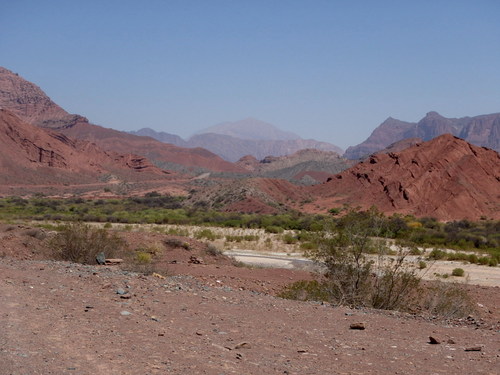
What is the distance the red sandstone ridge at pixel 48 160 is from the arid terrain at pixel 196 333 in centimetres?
9953

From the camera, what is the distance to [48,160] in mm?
117625

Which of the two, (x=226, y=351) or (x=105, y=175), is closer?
(x=226, y=351)

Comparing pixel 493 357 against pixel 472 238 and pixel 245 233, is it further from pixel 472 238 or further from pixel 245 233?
pixel 245 233

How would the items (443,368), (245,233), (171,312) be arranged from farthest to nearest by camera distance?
(245,233) → (171,312) → (443,368)

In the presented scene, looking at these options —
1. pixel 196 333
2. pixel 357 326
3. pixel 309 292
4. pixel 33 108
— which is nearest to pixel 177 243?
pixel 309 292

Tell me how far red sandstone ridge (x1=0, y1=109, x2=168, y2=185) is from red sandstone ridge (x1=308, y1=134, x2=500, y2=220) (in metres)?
60.7

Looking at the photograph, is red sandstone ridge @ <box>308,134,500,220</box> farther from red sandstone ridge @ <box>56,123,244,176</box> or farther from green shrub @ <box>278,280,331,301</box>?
red sandstone ridge @ <box>56,123,244,176</box>

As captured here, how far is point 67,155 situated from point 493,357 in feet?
406

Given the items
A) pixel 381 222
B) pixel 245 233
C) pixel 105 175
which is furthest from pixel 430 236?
pixel 105 175

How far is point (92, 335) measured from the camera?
26.9ft

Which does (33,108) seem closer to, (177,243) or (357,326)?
(177,243)

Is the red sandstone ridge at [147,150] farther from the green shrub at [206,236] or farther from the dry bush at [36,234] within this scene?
the dry bush at [36,234]

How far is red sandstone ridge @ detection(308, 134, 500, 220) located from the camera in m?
59.4

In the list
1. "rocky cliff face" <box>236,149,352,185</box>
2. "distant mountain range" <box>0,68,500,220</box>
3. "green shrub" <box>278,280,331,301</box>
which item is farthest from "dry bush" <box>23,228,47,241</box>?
"rocky cliff face" <box>236,149,352,185</box>
